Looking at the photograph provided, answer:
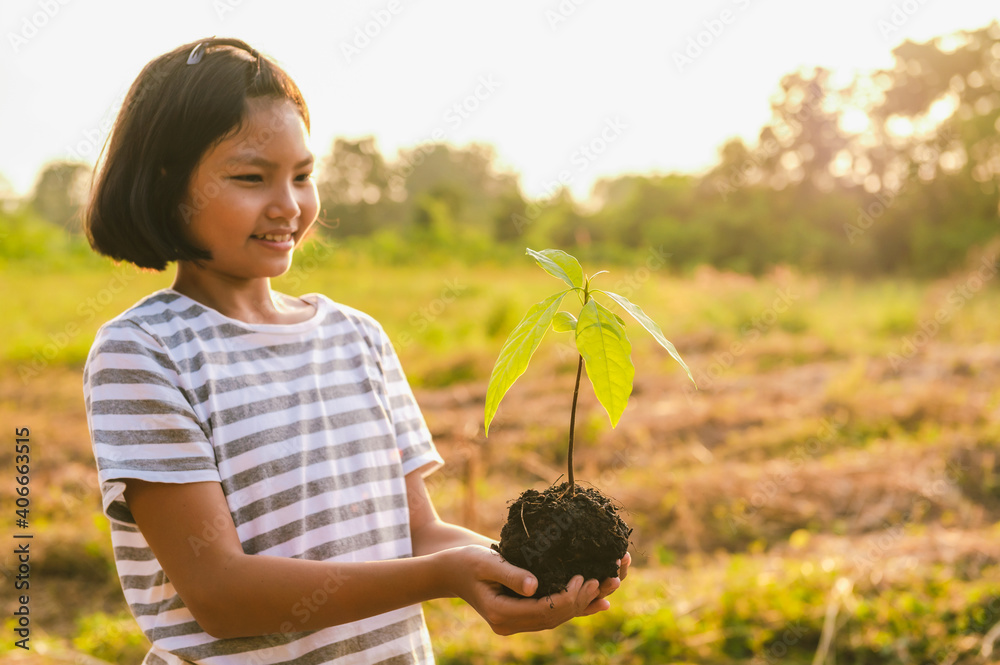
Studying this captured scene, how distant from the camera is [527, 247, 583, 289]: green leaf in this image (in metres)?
1.00

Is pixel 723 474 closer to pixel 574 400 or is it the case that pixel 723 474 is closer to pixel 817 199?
pixel 574 400

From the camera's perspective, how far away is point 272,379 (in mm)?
1153

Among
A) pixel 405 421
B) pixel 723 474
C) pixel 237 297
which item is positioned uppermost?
pixel 237 297

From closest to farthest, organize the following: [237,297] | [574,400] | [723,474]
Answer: [574,400], [237,297], [723,474]

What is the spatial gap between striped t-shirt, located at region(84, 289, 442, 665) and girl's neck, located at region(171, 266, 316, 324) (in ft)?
0.16

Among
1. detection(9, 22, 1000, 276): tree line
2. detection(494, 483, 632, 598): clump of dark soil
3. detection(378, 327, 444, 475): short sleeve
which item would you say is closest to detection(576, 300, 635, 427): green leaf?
detection(494, 483, 632, 598): clump of dark soil

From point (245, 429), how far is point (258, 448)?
34 millimetres

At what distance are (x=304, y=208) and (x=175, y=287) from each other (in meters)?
0.25

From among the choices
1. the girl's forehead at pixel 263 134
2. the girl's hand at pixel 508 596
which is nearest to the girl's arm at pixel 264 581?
the girl's hand at pixel 508 596

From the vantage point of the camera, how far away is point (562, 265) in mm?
1018

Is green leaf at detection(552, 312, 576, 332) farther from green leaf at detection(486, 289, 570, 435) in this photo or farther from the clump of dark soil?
the clump of dark soil

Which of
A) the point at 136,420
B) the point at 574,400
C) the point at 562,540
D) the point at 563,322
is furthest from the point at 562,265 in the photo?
the point at 136,420

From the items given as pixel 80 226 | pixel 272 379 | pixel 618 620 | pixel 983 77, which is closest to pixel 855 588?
pixel 618 620

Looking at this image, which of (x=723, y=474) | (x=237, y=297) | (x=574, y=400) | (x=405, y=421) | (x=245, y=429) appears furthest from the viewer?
(x=723, y=474)
